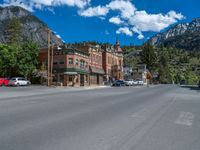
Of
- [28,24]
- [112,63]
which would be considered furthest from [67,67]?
[28,24]

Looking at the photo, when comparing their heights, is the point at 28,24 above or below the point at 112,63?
above

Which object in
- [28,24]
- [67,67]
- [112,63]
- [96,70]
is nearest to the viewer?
[67,67]

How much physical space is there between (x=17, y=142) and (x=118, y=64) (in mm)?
80634

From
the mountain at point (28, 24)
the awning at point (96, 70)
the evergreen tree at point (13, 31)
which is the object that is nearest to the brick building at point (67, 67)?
the awning at point (96, 70)

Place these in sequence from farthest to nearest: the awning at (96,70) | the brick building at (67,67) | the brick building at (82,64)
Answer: the awning at (96,70) < the brick building at (82,64) < the brick building at (67,67)

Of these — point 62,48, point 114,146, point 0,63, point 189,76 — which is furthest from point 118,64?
point 114,146

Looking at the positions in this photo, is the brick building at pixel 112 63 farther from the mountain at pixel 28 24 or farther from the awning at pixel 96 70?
the mountain at pixel 28 24

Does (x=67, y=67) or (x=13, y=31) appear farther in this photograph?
(x=13, y=31)

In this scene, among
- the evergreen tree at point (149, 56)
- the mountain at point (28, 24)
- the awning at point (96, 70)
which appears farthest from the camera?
the mountain at point (28, 24)

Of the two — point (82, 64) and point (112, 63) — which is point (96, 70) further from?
point (112, 63)

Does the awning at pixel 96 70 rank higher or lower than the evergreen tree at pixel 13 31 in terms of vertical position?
lower

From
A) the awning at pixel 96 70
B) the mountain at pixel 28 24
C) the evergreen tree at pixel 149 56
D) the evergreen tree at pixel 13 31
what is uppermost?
the mountain at pixel 28 24

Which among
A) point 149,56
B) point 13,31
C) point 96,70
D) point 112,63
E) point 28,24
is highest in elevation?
point 28,24

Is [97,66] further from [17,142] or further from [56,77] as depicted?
[17,142]
